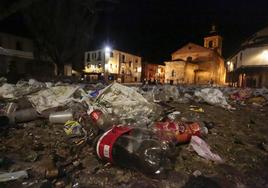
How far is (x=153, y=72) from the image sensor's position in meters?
52.0

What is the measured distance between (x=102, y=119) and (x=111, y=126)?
197 mm

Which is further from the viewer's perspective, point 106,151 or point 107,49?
point 107,49

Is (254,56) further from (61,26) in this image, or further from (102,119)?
(102,119)

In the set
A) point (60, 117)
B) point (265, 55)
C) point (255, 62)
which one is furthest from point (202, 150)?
point (255, 62)

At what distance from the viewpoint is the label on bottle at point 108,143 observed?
91.9 inches

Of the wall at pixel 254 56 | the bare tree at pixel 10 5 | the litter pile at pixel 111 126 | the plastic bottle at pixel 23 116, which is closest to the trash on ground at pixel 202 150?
the litter pile at pixel 111 126

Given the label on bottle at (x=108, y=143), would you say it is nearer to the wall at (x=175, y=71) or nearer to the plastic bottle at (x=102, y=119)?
the plastic bottle at (x=102, y=119)

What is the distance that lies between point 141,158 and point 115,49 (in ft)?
135

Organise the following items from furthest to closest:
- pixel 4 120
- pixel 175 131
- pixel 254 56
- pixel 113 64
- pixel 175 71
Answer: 1. pixel 113 64
2. pixel 175 71
3. pixel 254 56
4. pixel 4 120
5. pixel 175 131

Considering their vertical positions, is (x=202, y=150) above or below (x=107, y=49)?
below

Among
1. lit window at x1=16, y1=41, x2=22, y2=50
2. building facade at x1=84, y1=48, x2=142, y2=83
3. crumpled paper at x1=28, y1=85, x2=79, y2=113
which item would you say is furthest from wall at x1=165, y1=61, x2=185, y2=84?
crumpled paper at x1=28, y1=85, x2=79, y2=113

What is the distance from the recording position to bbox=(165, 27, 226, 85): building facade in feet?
132


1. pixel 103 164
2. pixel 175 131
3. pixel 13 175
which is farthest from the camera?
pixel 175 131

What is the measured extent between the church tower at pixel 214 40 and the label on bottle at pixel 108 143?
51138 mm
